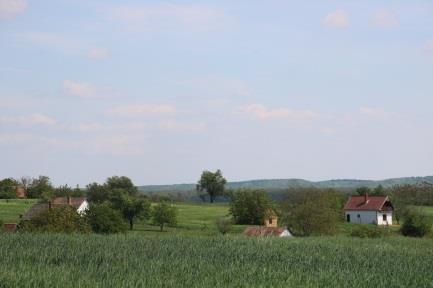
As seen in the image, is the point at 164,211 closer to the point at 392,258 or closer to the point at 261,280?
the point at 392,258

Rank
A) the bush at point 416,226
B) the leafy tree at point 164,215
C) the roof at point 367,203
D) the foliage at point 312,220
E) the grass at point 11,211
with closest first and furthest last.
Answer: the foliage at point 312,220 → the bush at point 416,226 → the leafy tree at point 164,215 → the grass at point 11,211 → the roof at point 367,203

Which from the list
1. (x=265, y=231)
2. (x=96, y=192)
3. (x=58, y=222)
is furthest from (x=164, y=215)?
(x=96, y=192)

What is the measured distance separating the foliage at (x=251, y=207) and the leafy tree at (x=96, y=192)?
43.0 metres

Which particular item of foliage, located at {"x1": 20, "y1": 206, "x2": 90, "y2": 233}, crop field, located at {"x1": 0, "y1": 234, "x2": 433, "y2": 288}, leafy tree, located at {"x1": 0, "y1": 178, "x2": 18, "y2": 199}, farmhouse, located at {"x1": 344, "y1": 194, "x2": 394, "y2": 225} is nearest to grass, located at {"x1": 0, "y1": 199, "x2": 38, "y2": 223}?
foliage, located at {"x1": 20, "y1": 206, "x2": 90, "y2": 233}

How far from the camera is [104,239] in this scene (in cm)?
3888

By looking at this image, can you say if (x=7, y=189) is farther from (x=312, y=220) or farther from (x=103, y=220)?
(x=312, y=220)

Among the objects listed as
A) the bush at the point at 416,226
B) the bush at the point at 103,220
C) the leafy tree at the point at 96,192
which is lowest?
the bush at the point at 416,226

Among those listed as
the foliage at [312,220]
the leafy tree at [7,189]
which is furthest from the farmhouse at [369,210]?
the leafy tree at [7,189]

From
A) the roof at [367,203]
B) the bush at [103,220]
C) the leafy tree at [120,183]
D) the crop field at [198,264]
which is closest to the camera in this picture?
the crop field at [198,264]

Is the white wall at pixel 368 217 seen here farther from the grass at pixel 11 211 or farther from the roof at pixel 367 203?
the grass at pixel 11 211

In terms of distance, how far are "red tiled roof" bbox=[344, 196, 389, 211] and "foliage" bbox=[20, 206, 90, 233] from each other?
2792 inches

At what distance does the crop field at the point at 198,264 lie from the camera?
70.1ft

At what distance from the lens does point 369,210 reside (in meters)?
118

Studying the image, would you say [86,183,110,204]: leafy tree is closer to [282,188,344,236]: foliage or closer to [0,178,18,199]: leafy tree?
[0,178,18,199]: leafy tree
